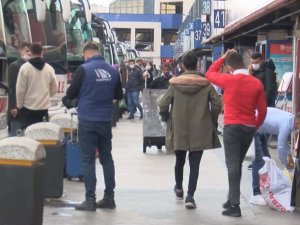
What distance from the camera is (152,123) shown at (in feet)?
45.6

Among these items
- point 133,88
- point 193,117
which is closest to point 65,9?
point 193,117

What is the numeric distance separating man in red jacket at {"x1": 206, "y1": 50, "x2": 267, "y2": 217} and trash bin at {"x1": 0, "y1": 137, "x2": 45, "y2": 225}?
2.30m

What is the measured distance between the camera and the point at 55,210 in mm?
8289

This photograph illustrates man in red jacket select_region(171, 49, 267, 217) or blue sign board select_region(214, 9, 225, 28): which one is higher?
blue sign board select_region(214, 9, 225, 28)

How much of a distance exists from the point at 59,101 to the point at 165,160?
2.17m

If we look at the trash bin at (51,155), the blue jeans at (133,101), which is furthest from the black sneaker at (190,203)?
the blue jeans at (133,101)

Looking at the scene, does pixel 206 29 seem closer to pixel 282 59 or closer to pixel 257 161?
pixel 282 59

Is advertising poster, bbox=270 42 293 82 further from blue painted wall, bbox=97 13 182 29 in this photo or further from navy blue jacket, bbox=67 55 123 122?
blue painted wall, bbox=97 13 182 29

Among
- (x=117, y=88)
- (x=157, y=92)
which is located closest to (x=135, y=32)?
(x=157, y=92)

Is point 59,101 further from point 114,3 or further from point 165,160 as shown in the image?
point 114,3

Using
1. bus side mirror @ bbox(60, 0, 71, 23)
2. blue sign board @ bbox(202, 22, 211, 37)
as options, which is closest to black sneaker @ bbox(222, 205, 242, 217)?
bus side mirror @ bbox(60, 0, 71, 23)

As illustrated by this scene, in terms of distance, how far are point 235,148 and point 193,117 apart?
27.5 inches

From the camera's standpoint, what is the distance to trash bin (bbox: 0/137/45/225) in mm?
6738

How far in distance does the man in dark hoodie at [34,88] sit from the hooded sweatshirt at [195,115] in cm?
207
